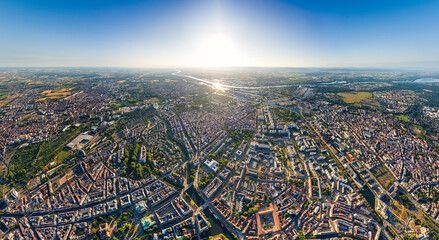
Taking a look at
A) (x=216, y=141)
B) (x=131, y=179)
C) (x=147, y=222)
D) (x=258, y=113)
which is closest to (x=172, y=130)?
(x=216, y=141)

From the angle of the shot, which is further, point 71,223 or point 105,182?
point 105,182

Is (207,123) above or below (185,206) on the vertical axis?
above

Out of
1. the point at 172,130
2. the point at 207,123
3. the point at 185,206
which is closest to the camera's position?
the point at 185,206

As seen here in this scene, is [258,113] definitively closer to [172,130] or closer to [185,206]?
[172,130]

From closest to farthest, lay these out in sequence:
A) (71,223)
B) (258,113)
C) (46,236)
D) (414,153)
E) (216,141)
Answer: (46,236) → (71,223) → (414,153) → (216,141) → (258,113)

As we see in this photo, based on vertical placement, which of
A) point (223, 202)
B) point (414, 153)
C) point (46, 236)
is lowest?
point (46, 236)

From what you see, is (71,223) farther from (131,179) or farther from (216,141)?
(216,141)

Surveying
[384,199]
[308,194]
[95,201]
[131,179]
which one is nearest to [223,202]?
[308,194]

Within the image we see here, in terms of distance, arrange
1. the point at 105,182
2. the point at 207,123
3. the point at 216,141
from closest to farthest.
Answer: the point at 105,182 → the point at 216,141 → the point at 207,123

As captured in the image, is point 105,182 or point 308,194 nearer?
point 308,194
